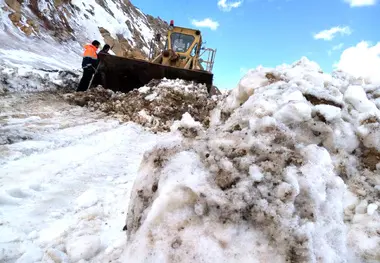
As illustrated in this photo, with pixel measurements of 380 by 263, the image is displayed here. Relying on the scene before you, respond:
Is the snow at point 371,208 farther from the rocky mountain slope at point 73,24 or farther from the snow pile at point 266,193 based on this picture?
the rocky mountain slope at point 73,24

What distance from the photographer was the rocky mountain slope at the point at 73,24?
15.0m

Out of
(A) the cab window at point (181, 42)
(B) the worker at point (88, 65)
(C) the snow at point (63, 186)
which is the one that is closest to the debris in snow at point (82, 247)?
(C) the snow at point (63, 186)

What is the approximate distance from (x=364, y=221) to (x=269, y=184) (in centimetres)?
64

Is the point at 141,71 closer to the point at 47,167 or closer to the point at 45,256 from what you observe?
the point at 47,167

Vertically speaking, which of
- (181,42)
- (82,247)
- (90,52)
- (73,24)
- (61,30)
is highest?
(73,24)

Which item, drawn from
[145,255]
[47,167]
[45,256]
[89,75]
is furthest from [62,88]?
[145,255]

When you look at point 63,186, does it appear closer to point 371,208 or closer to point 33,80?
point 371,208

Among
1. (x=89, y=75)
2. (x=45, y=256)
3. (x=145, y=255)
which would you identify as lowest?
(x=45, y=256)

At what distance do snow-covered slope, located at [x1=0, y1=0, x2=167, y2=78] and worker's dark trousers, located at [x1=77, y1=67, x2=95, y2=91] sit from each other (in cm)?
136

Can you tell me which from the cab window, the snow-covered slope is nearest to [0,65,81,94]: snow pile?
the snow-covered slope

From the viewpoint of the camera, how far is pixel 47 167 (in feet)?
9.83

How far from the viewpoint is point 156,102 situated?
265 inches

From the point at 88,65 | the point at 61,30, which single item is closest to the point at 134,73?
the point at 88,65

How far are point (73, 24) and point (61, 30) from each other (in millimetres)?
2522
